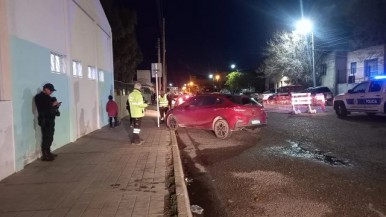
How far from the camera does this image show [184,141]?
1338 centimetres

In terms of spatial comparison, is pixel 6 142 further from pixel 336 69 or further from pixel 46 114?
pixel 336 69

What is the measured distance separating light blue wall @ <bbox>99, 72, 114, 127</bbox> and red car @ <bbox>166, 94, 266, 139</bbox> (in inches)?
177

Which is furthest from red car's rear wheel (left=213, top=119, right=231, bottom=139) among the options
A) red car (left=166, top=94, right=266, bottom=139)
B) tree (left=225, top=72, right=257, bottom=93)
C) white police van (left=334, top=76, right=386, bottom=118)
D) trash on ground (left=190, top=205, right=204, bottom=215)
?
tree (left=225, top=72, right=257, bottom=93)

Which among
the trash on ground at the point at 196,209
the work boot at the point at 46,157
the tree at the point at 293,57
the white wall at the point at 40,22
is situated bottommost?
the trash on ground at the point at 196,209

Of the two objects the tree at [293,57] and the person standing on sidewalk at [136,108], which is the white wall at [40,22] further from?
the tree at [293,57]

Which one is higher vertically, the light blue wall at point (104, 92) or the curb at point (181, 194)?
the light blue wall at point (104, 92)

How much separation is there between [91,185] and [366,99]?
572 inches

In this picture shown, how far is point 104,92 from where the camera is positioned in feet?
60.1

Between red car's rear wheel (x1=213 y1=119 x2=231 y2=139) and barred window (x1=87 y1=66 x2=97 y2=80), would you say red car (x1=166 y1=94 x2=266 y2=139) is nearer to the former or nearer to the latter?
red car's rear wheel (x1=213 y1=119 x2=231 y2=139)

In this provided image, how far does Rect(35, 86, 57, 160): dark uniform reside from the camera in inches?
344

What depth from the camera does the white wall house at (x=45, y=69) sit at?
7.56 m

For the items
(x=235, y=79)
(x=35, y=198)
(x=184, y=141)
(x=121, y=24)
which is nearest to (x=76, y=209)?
(x=35, y=198)

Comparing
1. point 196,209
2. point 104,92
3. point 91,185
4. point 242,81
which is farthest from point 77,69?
point 242,81

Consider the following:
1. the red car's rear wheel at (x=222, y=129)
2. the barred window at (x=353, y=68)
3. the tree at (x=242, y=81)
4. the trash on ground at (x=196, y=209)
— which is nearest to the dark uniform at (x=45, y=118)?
the trash on ground at (x=196, y=209)
